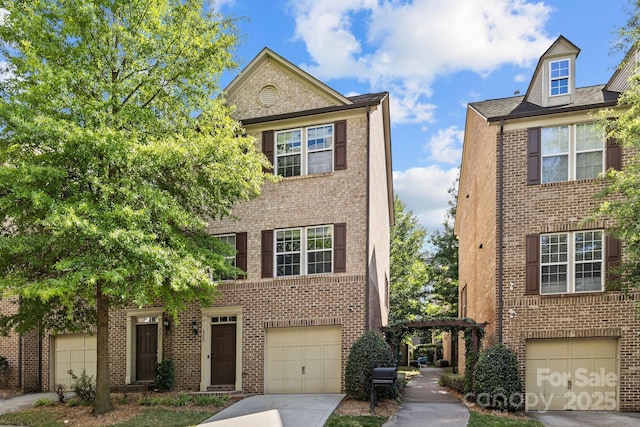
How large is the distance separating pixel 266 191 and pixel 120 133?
5.50m

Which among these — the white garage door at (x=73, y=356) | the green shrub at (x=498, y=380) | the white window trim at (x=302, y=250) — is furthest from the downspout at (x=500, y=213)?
the white garage door at (x=73, y=356)

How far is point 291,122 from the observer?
15172 millimetres

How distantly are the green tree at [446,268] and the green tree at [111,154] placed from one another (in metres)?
17.7

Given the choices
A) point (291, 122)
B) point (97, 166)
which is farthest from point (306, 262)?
point (97, 166)

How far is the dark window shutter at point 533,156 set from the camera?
1374 centimetres

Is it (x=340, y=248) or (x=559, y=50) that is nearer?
(x=340, y=248)

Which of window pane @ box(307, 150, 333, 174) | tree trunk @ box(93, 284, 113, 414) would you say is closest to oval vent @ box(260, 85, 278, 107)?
window pane @ box(307, 150, 333, 174)

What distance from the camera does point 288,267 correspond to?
1487 centimetres

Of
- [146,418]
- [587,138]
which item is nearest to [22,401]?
[146,418]

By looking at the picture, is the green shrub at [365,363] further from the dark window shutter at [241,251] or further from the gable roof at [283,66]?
the gable roof at [283,66]

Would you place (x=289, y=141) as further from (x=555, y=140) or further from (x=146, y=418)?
A: (x=146, y=418)

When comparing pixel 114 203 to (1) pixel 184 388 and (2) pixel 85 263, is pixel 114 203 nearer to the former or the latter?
(2) pixel 85 263

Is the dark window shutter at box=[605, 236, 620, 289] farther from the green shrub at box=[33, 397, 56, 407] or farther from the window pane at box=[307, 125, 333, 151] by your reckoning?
the green shrub at box=[33, 397, 56, 407]

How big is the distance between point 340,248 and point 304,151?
125 inches
